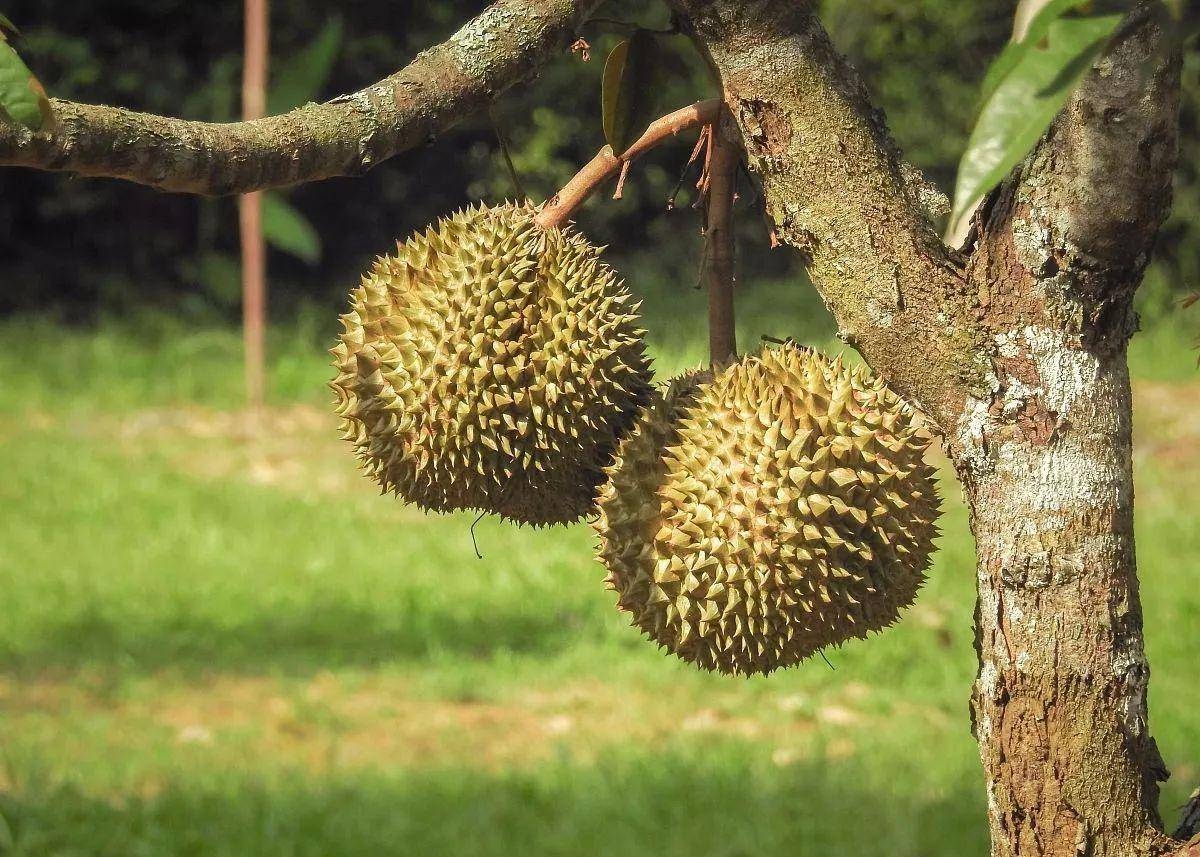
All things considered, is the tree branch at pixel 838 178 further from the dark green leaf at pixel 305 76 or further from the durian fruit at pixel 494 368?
the dark green leaf at pixel 305 76

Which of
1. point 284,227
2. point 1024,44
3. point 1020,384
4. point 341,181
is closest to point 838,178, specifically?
point 1020,384

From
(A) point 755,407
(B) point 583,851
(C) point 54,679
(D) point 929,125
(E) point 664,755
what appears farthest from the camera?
(D) point 929,125

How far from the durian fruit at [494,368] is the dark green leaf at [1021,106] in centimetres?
63

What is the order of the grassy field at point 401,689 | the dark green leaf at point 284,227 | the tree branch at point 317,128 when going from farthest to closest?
the dark green leaf at point 284,227, the grassy field at point 401,689, the tree branch at point 317,128

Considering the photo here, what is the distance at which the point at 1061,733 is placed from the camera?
Answer: 36.5 inches

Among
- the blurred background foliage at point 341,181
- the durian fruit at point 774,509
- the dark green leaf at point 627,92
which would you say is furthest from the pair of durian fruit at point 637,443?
the blurred background foliage at point 341,181

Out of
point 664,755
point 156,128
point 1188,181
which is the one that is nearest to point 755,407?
point 156,128

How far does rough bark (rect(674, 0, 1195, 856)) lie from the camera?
915mm

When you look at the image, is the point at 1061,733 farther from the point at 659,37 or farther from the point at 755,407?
the point at 659,37

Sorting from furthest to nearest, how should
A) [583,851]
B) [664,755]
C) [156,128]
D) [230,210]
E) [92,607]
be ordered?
[230,210] < [92,607] < [664,755] < [583,851] < [156,128]

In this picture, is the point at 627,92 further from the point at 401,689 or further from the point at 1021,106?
the point at 401,689

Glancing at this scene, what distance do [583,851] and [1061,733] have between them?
2.43m

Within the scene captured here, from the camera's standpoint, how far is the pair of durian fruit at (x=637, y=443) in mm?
1066

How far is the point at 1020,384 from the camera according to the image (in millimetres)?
920
